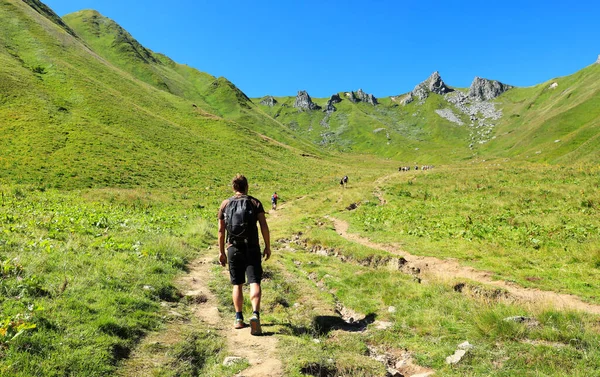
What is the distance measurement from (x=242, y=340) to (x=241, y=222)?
2.57m

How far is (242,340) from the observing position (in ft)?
21.6

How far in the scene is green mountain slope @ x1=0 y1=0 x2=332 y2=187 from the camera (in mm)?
40281

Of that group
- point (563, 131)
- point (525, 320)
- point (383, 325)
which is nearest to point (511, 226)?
point (525, 320)

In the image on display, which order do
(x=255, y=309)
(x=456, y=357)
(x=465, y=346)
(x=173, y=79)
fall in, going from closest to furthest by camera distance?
(x=456, y=357)
(x=465, y=346)
(x=255, y=309)
(x=173, y=79)

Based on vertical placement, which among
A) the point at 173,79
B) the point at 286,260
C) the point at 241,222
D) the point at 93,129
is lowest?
the point at 286,260

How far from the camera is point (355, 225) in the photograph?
967 inches

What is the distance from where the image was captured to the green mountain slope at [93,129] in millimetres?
40281

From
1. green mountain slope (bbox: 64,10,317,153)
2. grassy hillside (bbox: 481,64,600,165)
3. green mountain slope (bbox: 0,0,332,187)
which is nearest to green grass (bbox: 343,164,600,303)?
grassy hillside (bbox: 481,64,600,165)

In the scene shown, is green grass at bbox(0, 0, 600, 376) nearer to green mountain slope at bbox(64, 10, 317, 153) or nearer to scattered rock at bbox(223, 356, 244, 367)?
scattered rock at bbox(223, 356, 244, 367)

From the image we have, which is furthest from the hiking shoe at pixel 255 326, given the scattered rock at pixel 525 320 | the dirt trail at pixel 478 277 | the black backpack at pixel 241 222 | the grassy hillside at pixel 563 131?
the grassy hillside at pixel 563 131

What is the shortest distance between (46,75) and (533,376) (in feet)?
293

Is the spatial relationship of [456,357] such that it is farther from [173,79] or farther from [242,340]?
[173,79]

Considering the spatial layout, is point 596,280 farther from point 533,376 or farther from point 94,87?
point 94,87

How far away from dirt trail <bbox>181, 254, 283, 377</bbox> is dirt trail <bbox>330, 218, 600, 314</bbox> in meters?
6.82
